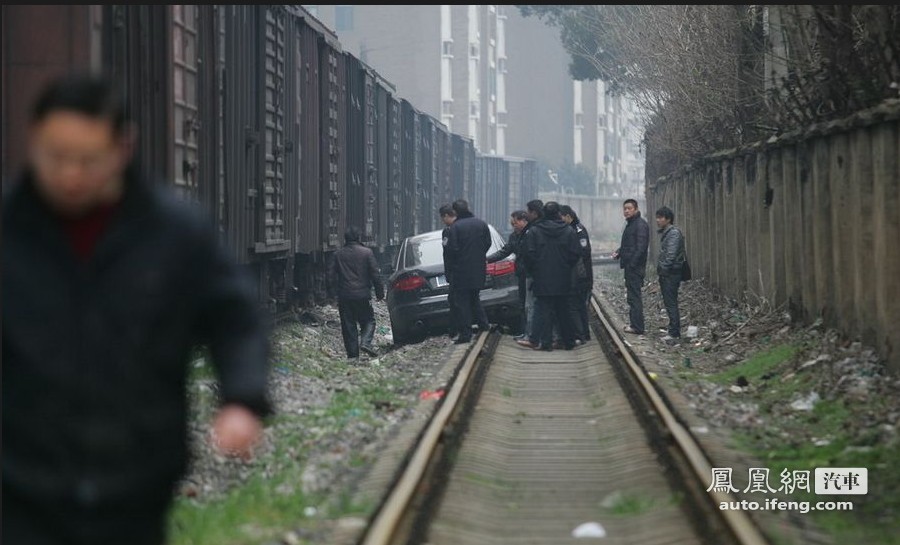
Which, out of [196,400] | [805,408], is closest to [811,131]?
[805,408]

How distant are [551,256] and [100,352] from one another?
13883 mm

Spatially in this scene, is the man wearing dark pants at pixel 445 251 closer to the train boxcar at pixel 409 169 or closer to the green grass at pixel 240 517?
the green grass at pixel 240 517

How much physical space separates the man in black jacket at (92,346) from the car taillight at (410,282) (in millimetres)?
15108

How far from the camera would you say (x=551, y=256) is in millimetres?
17109

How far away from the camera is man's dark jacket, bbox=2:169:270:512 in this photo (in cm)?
336

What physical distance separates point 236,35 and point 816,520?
9.02m

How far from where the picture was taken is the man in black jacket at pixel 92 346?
132 inches

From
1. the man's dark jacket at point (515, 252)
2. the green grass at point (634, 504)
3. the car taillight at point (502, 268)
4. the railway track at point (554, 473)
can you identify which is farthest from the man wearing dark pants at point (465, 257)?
the green grass at point (634, 504)

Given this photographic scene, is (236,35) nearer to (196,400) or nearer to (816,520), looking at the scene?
(196,400)

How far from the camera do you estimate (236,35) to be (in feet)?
48.4

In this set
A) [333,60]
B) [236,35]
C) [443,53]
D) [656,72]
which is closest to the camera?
[236,35]

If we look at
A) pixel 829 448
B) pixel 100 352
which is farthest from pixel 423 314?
pixel 100 352

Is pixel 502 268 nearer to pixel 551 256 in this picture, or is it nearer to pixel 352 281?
pixel 551 256

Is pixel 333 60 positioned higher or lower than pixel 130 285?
higher
